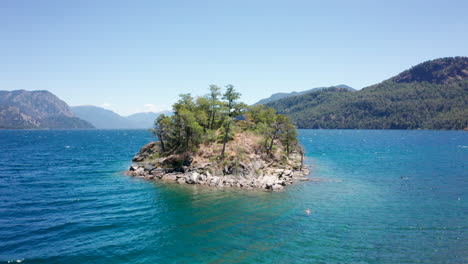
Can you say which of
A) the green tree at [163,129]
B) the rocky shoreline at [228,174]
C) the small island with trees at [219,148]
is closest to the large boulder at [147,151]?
the small island with trees at [219,148]

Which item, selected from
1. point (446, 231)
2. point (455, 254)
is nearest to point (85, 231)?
point (455, 254)

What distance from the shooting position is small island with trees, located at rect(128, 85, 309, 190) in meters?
56.6

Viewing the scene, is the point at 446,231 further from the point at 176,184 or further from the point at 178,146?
the point at 178,146

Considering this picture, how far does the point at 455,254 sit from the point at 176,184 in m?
45.0

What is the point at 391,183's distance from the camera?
186 ft

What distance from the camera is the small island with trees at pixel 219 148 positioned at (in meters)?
56.6

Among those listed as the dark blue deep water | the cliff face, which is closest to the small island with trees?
the cliff face

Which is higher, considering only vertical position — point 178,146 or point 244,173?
point 178,146

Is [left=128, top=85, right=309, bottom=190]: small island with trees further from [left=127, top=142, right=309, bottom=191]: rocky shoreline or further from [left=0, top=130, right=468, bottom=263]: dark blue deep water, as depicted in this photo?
[left=0, top=130, right=468, bottom=263]: dark blue deep water

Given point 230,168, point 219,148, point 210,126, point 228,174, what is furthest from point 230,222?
point 210,126

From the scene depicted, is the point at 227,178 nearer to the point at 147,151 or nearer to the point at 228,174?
the point at 228,174

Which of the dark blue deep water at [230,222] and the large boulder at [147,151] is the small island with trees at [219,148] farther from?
the dark blue deep water at [230,222]

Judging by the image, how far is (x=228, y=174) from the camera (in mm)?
56719

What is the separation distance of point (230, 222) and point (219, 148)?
3114 cm
